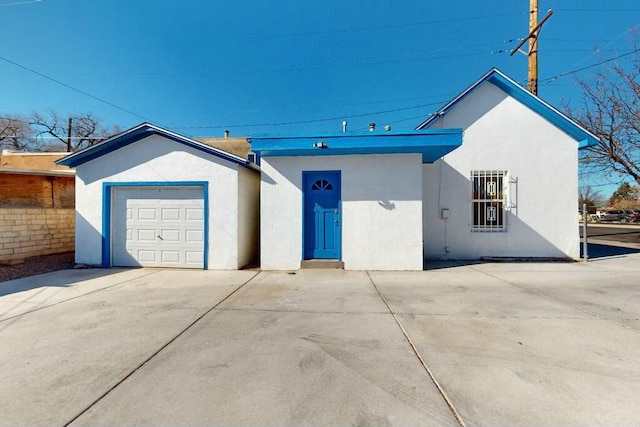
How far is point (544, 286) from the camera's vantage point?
5711 mm

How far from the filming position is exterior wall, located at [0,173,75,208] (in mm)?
8484

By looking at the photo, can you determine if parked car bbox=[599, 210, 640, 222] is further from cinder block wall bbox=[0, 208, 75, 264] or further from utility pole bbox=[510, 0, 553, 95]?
cinder block wall bbox=[0, 208, 75, 264]

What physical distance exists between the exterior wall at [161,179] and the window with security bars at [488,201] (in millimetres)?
7599

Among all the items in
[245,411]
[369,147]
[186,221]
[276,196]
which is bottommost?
[245,411]

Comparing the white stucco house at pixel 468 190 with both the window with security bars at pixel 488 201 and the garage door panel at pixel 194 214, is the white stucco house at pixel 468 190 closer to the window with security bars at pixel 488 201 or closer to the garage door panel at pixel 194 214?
the window with security bars at pixel 488 201

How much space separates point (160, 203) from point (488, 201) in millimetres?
10199

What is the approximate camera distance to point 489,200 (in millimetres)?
9094

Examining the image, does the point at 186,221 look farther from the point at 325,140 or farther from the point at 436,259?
the point at 436,259

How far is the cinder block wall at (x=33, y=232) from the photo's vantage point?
8.00 meters

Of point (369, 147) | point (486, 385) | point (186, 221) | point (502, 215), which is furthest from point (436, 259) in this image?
point (186, 221)

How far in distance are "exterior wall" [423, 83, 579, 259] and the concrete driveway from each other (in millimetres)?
3472

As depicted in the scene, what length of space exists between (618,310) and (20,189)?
1515 centimetres

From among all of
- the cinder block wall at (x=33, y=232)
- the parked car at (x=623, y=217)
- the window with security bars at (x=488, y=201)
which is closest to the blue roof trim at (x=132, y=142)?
the cinder block wall at (x=33, y=232)

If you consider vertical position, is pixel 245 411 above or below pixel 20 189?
below
